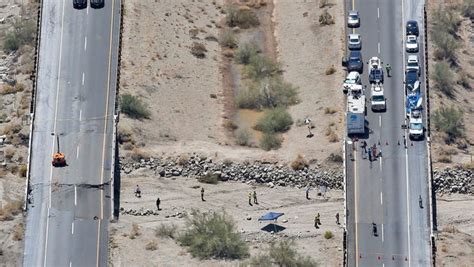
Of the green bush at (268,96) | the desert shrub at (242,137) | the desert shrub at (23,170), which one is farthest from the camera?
the green bush at (268,96)

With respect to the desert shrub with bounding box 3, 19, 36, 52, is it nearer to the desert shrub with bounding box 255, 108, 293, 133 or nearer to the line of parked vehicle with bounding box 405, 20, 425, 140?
the desert shrub with bounding box 255, 108, 293, 133

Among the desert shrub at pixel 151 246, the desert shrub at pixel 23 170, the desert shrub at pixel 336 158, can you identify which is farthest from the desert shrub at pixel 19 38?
the desert shrub at pixel 336 158

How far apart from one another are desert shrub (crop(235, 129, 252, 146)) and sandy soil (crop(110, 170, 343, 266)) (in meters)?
8.15

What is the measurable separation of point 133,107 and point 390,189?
85.0 feet

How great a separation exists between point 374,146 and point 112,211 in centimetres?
2401

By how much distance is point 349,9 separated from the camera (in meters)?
199

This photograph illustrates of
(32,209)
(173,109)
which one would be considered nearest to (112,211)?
(32,209)

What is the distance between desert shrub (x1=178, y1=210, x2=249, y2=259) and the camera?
170 meters

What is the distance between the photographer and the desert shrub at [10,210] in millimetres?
172750

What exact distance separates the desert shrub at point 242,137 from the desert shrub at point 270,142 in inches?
55.2

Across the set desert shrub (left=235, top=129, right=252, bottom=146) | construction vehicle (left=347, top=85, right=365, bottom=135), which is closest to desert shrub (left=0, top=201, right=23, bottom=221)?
desert shrub (left=235, top=129, right=252, bottom=146)

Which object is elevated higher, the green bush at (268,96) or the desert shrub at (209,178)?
the green bush at (268,96)

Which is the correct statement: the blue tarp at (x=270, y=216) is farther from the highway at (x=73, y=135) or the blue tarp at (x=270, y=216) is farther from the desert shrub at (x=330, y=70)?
the desert shrub at (x=330, y=70)

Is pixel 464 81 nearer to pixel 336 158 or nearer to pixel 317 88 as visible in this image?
pixel 317 88
